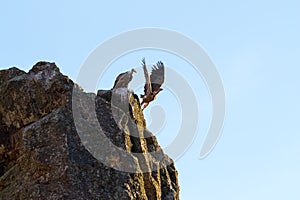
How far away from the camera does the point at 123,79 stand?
17.4m

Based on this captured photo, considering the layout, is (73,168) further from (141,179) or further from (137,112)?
(137,112)

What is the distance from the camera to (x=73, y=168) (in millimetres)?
13266

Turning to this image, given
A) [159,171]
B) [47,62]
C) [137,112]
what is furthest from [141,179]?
[47,62]

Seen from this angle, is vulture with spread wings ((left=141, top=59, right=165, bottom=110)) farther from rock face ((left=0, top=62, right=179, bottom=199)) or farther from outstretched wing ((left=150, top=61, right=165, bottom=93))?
rock face ((left=0, top=62, right=179, bottom=199))

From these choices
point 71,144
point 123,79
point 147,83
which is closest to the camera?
point 71,144

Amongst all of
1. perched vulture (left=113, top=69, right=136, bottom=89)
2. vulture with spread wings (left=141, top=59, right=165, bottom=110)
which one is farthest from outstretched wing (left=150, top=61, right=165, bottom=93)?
perched vulture (left=113, top=69, right=136, bottom=89)

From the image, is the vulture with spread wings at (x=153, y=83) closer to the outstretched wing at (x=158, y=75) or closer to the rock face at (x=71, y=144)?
the outstretched wing at (x=158, y=75)

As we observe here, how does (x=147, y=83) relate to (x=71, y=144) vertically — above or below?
above

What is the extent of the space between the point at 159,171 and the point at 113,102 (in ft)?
6.45

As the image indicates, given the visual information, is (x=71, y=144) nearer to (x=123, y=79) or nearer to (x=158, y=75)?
(x=123, y=79)

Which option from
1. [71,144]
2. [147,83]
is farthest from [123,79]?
[71,144]

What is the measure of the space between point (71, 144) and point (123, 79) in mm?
4132

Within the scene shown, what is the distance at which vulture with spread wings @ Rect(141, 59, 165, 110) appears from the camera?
728 inches

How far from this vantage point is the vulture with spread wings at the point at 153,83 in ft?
60.7
